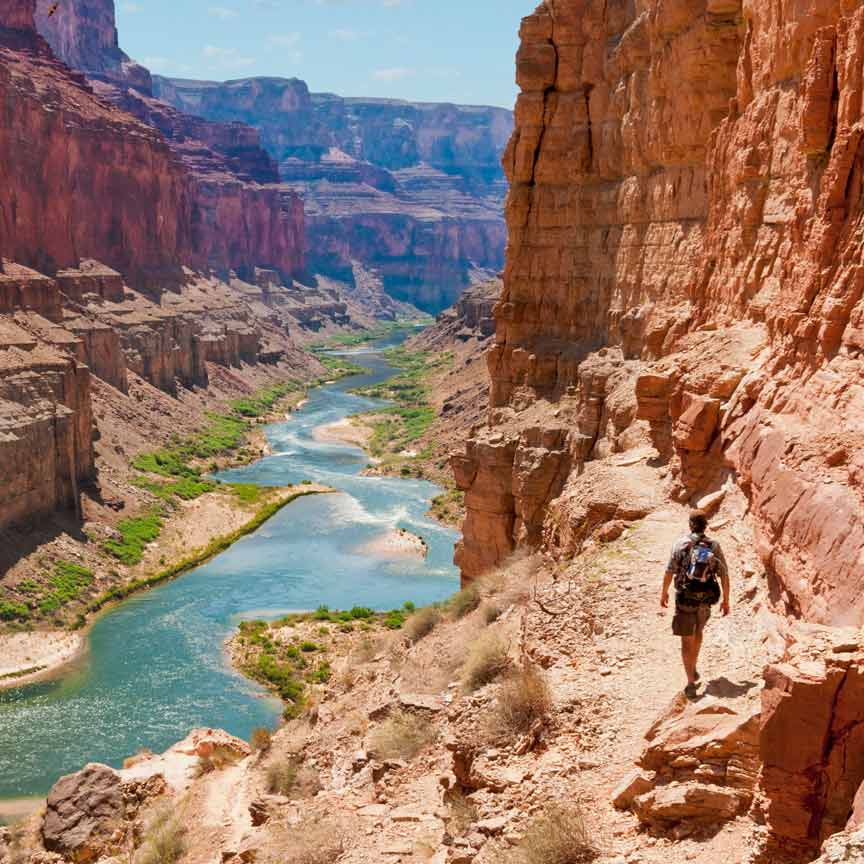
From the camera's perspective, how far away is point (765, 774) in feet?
28.3

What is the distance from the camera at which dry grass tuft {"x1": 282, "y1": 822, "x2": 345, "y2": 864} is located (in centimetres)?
1320

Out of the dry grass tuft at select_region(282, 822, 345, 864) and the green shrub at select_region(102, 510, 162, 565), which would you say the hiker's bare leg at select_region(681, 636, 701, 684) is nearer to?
the dry grass tuft at select_region(282, 822, 345, 864)

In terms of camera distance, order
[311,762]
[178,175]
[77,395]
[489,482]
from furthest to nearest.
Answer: [178,175]
[77,395]
[489,482]
[311,762]

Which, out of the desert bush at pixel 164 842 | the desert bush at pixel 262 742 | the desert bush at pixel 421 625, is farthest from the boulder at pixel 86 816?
the desert bush at pixel 421 625

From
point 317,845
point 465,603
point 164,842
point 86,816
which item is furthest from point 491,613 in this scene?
point 86,816

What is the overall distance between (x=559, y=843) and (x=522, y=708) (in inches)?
123

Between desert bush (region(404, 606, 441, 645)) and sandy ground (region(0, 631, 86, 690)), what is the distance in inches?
878

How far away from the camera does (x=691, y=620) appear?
36.8ft

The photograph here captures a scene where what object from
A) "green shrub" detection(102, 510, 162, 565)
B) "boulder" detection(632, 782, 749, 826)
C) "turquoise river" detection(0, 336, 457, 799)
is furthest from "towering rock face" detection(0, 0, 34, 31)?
"boulder" detection(632, 782, 749, 826)

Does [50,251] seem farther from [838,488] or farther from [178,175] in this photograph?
[838,488]

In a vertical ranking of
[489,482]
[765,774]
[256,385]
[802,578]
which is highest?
[802,578]

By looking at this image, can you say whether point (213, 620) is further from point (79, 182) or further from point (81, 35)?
point (81, 35)

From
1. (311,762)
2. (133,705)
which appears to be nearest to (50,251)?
(133,705)

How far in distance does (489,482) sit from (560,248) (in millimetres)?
8381
